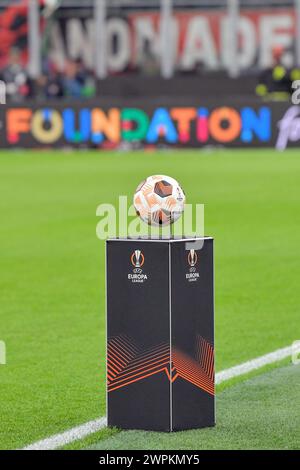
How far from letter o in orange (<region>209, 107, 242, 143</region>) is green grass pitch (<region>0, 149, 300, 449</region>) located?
4524 millimetres

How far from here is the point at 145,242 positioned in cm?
646

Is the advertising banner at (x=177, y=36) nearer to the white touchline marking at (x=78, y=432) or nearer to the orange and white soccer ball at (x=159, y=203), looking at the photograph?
the white touchline marking at (x=78, y=432)

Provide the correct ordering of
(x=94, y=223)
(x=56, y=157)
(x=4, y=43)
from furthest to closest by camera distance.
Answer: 1. (x=4, y=43)
2. (x=56, y=157)
3. (x=94, y=223)

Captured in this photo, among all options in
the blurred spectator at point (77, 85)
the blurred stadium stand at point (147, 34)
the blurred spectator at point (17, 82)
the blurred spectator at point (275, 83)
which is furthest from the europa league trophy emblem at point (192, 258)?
the blurred stadium stand at point (147, 34)

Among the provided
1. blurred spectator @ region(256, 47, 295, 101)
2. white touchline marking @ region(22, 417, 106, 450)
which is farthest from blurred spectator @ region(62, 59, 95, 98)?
white touchline marking @ region(22, 417, 106, 450)

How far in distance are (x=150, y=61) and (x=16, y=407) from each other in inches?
1723

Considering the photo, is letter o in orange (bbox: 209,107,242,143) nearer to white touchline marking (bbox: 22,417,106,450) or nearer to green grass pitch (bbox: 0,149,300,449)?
Answer: green grass pitch (bbox: 0,149,300,449)

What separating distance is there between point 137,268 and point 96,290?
19.5ft

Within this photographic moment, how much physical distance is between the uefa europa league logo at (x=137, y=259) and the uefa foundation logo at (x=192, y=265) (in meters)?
0.23

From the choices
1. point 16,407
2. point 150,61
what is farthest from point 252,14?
point 16,407

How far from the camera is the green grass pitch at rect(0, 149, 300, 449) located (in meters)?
7.31

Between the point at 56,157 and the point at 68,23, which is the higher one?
the point at 68,23

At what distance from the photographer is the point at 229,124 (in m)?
31.8
